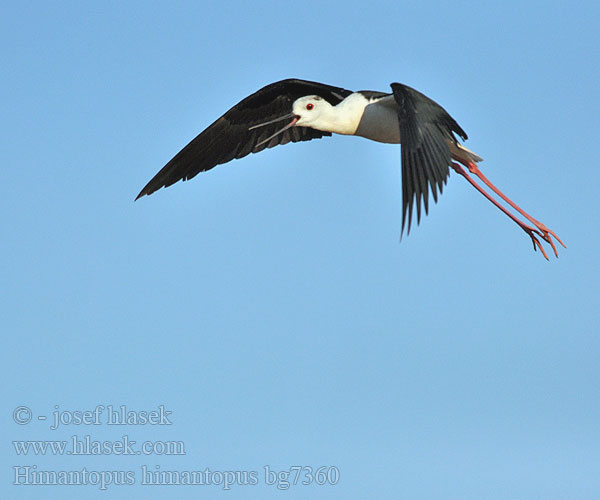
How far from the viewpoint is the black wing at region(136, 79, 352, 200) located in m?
12.0

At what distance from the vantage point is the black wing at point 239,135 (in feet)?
39.3

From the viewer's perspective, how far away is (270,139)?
12031 millimetres

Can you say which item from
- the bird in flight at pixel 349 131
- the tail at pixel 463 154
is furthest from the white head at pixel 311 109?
the tail at pixel 463 154

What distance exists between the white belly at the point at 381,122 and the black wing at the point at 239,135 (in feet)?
4.01

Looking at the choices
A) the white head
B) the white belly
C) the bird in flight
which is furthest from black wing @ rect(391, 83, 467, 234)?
the white head

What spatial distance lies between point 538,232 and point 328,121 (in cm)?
267

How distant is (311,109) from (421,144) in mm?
2346

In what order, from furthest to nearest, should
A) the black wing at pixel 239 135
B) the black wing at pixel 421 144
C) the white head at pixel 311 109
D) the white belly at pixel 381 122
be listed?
the black wing at pixel 239 135 → the white head at pixel 311 109 → the white belly at pixel 381 122 → the black wing at pixel 421 144

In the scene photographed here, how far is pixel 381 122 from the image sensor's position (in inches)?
420

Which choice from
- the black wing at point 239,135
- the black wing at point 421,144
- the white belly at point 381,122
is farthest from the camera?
the black wing at point 239,135

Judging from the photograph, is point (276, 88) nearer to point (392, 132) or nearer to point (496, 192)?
point (392, 132)

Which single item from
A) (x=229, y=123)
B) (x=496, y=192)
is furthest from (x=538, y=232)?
(x=229, y=123)

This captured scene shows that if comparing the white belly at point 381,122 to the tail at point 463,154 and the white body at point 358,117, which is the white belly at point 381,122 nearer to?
the white body at point 358,117

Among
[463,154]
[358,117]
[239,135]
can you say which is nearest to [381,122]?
[358,117]
